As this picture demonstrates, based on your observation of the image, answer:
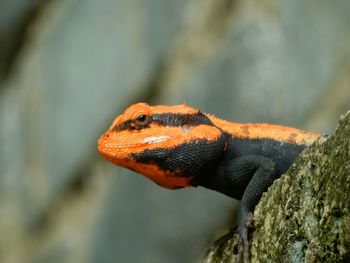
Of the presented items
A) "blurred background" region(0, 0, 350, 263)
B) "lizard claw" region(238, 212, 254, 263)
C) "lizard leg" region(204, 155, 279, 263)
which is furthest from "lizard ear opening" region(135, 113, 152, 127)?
"blurred background" region(0, 0, 350, 263)

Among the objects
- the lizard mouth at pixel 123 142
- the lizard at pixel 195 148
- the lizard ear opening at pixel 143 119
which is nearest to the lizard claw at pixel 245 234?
the lizard at pixel 195 148

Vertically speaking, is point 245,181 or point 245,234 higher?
point 245,181

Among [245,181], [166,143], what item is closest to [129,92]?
[166,143]

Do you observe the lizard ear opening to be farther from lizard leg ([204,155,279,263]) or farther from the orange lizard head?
lizard leg ([204,155,279,263])

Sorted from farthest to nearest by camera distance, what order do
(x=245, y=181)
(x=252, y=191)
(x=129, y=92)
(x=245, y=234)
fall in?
1. (x=129, y=92)
2. (x=245, y=181)
3. (x=252, y=191)
4. (x=245, y=234)

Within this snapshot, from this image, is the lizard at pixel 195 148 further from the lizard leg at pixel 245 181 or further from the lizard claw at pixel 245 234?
the lizard claw at pixel 245 234

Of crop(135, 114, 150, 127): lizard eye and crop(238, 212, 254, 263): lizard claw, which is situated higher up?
crop(135, 114, 150, 127): lizard eye

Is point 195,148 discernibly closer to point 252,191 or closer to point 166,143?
point 166,143
